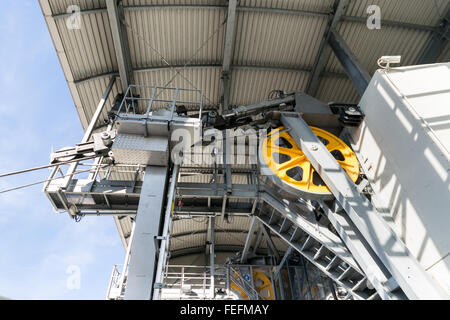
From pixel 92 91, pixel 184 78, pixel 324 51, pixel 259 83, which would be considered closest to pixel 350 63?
pixel 324 51

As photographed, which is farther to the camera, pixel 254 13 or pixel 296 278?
pixel 296 278

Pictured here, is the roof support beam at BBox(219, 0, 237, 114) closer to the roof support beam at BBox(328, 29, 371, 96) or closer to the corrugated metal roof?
the corrugated metal roof

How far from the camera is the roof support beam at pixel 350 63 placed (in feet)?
28.0

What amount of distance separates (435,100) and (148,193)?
6685mm

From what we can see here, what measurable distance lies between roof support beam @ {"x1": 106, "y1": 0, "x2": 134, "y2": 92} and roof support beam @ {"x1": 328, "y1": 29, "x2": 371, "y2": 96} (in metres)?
7.19

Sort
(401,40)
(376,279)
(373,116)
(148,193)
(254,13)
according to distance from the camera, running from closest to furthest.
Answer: (376,279) < (148,193) < (373,116) < (254,13) < (401,40)

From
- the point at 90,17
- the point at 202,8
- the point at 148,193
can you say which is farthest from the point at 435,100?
the point at 90,17

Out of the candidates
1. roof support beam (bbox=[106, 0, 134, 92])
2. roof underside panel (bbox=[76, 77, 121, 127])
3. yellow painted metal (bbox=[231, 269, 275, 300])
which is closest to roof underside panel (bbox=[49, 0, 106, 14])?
roof support beam (bbox=[106, 0, 134, 92])

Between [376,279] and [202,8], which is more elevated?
[202,8]

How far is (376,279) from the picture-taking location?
18.2 feet

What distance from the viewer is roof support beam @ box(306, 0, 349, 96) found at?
9.55 m

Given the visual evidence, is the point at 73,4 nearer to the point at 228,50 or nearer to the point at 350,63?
the point at 228,50

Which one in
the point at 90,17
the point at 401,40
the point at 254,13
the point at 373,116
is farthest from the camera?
the point at 401,40

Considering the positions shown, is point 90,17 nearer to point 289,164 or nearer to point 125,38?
point 125,38
